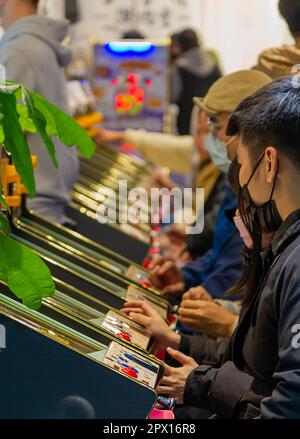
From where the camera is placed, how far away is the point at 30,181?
1677mm

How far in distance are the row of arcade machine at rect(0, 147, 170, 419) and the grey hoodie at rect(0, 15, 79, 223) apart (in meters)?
0.56

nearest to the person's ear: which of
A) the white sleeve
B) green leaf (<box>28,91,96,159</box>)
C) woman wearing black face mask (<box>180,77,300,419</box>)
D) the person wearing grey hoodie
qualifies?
woman wearing black face mask (<box>180,77,300,419</box>)

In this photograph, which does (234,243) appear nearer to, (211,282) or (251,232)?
(211,282)

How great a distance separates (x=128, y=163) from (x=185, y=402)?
3118 mm

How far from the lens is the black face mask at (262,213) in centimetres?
179

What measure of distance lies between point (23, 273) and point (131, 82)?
5342 millimetres

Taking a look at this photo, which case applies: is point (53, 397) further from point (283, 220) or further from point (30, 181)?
point (283, 220)

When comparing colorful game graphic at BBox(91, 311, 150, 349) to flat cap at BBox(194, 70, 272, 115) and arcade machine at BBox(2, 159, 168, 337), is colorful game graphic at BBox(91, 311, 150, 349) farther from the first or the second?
flat cap at BBox(194, 70, 272, 115)

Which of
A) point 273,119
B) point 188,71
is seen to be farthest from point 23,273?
point 188,71

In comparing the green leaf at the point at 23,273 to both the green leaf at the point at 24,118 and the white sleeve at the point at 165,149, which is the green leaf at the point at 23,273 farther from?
the white sleeve at the point at 165,149

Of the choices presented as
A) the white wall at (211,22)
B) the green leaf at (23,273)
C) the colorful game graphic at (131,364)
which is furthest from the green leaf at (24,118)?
the white wall at (211,22)

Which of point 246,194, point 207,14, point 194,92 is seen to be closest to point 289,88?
point 246,194

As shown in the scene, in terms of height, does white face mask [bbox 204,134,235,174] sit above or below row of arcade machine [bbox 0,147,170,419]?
above

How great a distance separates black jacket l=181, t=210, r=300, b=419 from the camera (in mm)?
1553
